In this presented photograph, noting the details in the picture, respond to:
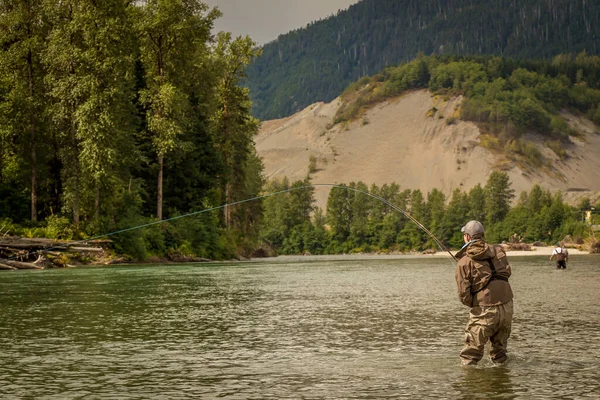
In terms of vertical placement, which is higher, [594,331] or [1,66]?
[1,66]

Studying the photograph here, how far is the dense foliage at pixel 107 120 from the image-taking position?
4850 cm

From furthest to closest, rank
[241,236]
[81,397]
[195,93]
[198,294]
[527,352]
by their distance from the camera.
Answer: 1. [241,236]
2. [195,93]
3. [198,294]
4. [527,352]
5. [81,397]

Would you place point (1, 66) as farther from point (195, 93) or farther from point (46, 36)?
point (195, 93)

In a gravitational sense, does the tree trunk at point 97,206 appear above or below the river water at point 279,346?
above

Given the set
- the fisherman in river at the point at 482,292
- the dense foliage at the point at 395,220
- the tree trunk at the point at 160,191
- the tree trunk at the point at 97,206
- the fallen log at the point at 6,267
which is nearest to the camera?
the fisherman in river at the point at 482,292

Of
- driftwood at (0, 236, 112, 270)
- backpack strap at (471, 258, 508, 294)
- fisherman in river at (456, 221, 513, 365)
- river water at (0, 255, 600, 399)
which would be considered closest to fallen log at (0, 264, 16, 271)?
driftwood at (0, 236, 112, 270)

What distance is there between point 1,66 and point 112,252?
491 inches

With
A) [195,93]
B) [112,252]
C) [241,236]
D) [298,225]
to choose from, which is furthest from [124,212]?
[298,225]

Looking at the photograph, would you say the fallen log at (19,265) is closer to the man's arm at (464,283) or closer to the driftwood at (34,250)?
the driftwood at (34,250)

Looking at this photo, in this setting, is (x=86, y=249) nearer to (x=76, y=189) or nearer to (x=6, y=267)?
(x=76, y=189)

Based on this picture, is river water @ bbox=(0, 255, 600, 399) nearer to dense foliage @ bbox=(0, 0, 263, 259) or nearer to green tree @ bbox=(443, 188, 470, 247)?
dense foliage @ bbox=(0, 0, 263, 259)

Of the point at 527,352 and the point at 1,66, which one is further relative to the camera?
the point at 1,66

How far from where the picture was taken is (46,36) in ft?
169

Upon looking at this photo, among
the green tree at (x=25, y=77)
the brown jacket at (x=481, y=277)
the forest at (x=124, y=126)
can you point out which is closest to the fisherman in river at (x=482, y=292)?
the brown jacket at (x=481, y=277)
